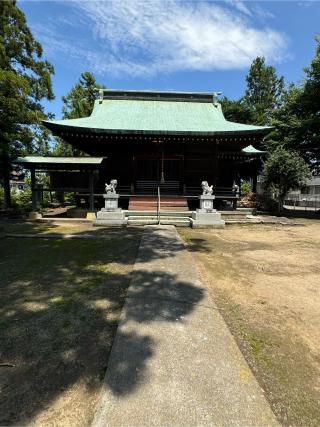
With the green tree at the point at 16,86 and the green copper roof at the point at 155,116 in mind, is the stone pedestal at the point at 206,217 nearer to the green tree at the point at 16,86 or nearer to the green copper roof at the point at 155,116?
the green copper roof at the point at 155,116

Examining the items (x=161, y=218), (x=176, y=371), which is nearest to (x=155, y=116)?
(x=161, y=218)

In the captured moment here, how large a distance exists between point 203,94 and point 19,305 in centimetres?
1872

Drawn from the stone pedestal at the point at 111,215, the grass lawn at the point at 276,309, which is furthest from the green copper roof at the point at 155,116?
the grass lawn at the point at 276,309

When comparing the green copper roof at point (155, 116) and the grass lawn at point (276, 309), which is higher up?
the green copper roof at point (155, 116)

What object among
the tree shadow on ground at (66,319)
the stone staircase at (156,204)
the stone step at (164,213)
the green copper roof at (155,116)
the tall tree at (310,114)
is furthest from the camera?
the tall tree at (310,114)

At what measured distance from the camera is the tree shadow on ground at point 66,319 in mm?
2297

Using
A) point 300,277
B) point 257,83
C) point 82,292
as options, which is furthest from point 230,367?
point 257,83

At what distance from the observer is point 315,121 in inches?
671

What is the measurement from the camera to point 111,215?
460 inches

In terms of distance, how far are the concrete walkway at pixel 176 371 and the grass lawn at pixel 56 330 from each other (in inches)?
8.1

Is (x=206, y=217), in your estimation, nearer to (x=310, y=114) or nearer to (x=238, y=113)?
(x=310, y=114)

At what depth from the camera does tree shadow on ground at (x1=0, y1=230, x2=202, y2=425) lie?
2297mm

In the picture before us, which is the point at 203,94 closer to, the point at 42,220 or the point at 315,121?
the point at 315,121

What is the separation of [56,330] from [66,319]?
264 millimetres
